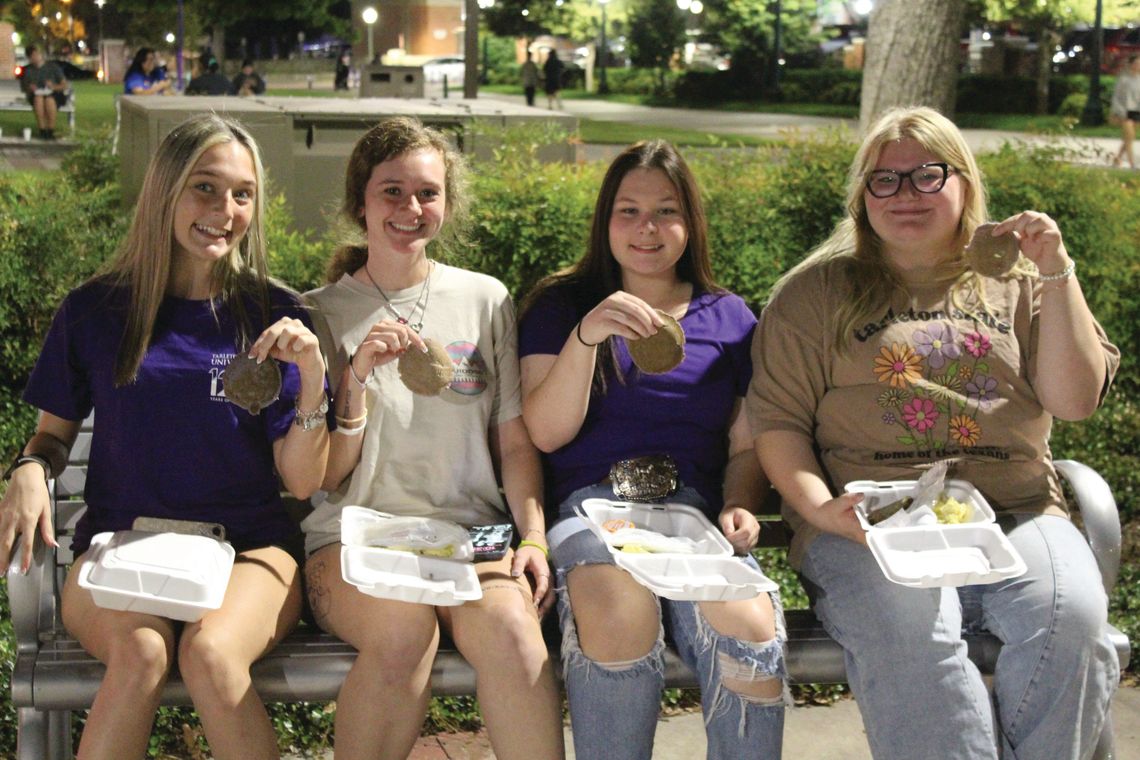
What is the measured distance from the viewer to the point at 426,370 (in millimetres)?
3006

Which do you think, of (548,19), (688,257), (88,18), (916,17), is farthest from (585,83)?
(688,257)

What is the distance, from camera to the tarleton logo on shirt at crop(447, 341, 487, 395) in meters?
3.16

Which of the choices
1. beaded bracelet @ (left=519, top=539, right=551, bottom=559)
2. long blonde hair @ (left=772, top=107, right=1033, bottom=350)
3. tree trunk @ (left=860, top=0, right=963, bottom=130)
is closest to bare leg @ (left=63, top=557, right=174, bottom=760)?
beaded bracelet @ (left=519, top=539, right=551, bottom=559)

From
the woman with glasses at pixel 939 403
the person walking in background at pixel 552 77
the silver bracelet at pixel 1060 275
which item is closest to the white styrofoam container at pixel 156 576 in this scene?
the woman with glasses at pixel 939 403

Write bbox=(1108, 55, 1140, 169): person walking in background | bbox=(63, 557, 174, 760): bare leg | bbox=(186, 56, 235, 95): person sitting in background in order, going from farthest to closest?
bbox=(1108, 55, 1140, 169): person walking in background, bbox=(186, 56, 235, 95): person sitting in background, bbox=(63, 557, 174, 760): bare leg

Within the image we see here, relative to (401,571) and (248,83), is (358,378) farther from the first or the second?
(248,83)

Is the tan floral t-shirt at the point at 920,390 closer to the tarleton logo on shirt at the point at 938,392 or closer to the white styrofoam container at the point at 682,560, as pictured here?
the tarleton logo on shirt at the point at 938,392

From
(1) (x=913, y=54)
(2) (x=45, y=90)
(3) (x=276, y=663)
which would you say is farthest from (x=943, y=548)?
(2) (x=45, y=90)

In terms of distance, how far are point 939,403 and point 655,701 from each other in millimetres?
981

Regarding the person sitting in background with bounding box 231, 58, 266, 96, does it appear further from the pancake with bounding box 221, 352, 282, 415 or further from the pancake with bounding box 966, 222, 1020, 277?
the pancake with bounding box 966, 222, 1020, 277

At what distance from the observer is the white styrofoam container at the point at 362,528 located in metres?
2.88

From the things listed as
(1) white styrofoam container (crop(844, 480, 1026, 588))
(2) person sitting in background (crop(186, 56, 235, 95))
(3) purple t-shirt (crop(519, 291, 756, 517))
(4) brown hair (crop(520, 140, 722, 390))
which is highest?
(2) person sitting in background (crop(186, 56, 235, 95))

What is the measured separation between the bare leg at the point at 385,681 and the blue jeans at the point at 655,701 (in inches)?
12.2

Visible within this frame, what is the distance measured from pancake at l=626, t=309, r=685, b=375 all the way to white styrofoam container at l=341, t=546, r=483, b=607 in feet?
2.02
